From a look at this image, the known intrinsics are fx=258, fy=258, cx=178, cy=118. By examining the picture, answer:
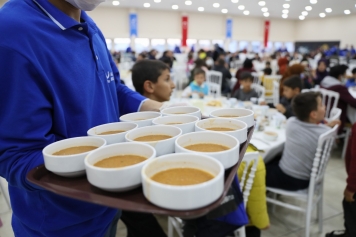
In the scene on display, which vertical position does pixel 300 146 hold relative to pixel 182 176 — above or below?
below

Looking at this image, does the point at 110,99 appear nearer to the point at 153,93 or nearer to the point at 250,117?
the point at 250,117

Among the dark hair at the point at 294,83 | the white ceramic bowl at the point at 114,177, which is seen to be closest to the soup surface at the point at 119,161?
the white ceramic bowl at the point at 114,177

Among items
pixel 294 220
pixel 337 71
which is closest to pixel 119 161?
pixel 294 220

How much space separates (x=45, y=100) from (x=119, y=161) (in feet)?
0.90

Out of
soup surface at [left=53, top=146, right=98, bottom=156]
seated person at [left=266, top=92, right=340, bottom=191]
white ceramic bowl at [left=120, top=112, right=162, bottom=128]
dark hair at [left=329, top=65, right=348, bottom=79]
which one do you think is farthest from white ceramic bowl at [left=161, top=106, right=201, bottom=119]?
dark hair at [left=329, top=65, right=348, bottom=79]

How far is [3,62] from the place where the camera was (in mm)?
665

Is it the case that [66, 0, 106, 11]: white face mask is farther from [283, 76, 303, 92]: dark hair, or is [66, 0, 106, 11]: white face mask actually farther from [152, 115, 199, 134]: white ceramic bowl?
[283, 76, 303, 92]: dark hair

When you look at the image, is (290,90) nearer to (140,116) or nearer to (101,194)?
(140,116)

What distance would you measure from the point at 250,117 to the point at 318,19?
2406 cm

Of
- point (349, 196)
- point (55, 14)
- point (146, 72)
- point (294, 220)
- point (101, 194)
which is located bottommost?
point (294, 220)

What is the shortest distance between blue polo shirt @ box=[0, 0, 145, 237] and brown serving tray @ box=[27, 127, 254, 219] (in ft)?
0.18

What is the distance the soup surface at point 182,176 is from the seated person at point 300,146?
6.06 ft

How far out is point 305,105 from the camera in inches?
87.7

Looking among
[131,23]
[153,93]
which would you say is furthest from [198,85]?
[131,23]
